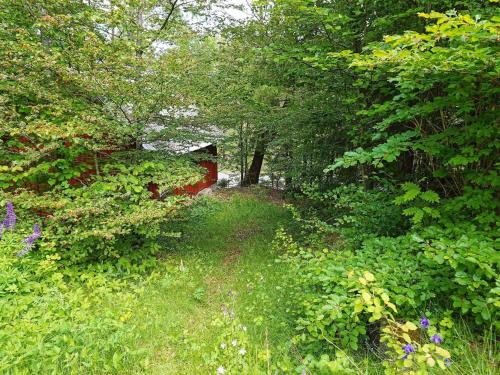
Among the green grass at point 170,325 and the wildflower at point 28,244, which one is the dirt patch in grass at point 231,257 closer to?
the green grass at point 170,325

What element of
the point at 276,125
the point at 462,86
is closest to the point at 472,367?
the point at 462,86

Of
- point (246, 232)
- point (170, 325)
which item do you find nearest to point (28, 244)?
point (170, 325)

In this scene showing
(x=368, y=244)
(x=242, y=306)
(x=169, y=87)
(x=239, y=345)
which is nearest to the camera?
(x=239, y=345)

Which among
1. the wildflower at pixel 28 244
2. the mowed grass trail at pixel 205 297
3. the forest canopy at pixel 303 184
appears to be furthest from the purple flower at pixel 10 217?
the mowed grass trail at pixel 205 297

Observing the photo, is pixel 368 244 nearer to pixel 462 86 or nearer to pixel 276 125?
pixel 462 86

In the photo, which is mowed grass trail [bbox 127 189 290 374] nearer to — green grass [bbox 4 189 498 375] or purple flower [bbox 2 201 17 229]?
green grass [bbox 4 189 498 375]

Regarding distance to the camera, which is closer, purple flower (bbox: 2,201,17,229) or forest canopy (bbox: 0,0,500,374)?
forest canopy (bbox: 0,0,500,374)

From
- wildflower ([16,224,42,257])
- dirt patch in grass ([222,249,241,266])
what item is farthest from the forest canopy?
dirt patch in grass ([222,249,241,266])

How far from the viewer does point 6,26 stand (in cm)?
438

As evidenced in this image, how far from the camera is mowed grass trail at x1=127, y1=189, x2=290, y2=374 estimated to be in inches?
117

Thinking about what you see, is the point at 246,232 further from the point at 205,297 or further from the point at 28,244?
the point at 28,244

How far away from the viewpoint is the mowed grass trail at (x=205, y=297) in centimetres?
296

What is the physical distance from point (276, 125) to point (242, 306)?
16.8ft

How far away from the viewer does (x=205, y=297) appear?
435cm
